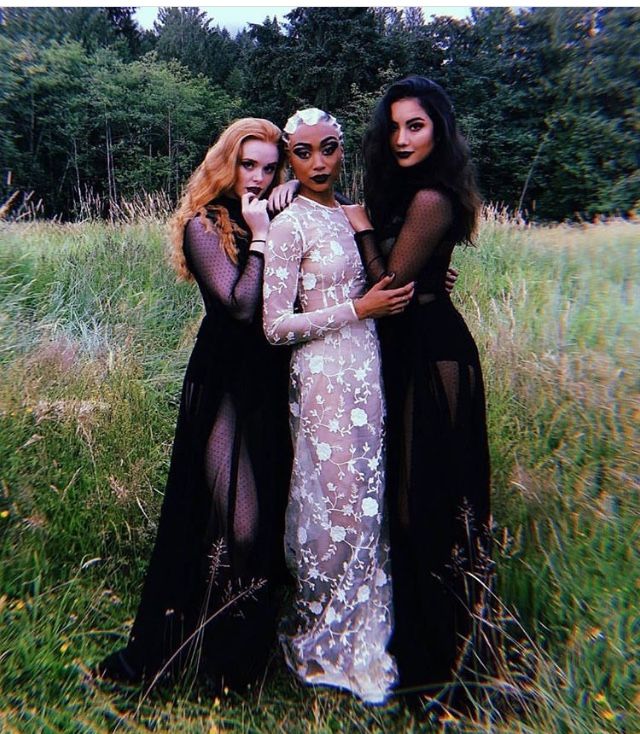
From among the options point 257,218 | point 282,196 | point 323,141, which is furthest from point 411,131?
point 257,218

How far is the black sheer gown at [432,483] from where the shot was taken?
2.26m

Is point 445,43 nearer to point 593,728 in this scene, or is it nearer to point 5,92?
point 5,92

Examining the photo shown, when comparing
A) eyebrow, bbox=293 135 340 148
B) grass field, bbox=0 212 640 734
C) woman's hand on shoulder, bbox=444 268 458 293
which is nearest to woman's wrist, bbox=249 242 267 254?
eyebrow, bbox=293 135 340 148

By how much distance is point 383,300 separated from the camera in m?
2.10

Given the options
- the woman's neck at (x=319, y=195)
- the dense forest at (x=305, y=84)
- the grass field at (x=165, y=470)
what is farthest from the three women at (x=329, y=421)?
the dense forest at (x=305, y=84)

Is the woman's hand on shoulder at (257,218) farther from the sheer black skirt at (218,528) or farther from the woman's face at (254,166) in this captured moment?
the sheer black skirt at (218,528)

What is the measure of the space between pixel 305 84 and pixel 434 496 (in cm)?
255

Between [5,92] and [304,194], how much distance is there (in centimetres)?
268

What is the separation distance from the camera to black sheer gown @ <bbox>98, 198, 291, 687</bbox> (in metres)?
2.32

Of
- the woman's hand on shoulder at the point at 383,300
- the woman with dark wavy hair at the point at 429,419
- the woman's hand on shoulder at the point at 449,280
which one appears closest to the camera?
the woman's hand on shoulder at the point at 383,300

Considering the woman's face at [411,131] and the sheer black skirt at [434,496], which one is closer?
the woman's face at [411,131]

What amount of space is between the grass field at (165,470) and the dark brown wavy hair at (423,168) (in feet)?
3.86

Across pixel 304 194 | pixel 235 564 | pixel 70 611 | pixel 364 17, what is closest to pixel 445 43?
pixel 364 17

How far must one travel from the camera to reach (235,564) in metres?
2.34
